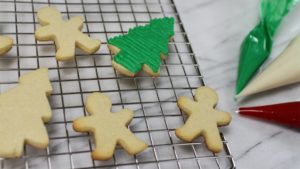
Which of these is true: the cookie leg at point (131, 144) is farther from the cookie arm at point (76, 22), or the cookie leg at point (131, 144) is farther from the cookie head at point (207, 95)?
the cookie arm at point (76, 22)

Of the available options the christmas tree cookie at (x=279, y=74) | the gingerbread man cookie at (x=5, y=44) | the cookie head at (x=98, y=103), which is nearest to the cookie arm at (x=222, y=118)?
the christmas tree cookie at (x=279, y=74)

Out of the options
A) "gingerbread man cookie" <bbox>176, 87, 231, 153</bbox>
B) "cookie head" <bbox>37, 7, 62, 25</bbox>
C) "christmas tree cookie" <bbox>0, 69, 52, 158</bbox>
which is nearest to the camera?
"christmas tree cookie" <bbox>0, 69, 52, 158</bbox>

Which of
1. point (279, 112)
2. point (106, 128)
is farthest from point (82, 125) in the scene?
point (279, 112)

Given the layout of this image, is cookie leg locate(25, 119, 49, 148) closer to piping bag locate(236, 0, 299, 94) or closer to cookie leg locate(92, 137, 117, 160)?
cookie leg locate(92, 137, 117, 160)

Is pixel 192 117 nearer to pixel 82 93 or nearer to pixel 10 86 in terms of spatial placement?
pixel 82 93

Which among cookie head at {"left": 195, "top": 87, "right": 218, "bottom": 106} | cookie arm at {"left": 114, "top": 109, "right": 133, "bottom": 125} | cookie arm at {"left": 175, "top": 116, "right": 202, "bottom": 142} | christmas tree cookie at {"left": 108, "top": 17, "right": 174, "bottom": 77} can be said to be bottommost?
cookie arm at {"left": 175, "top": 116, "right": 202, "bottom": 142}

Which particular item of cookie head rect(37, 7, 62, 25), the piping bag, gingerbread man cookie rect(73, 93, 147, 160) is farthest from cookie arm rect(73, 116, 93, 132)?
the piping bag

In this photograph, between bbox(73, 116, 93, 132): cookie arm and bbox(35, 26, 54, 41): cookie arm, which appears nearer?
bbox(73, 116, 93, 132): cookie arm
